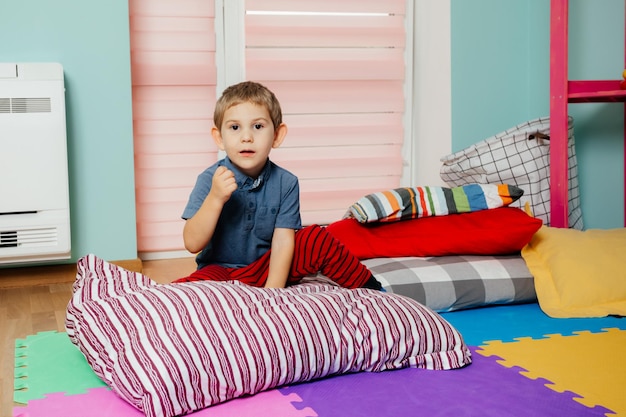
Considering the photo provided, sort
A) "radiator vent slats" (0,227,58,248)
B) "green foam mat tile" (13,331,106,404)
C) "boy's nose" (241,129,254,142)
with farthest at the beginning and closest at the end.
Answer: "radiator vent slats" (0,227,58,248), "boy's nose" (241,129,254,142), "green foam mat tile" (13,331,106,404)

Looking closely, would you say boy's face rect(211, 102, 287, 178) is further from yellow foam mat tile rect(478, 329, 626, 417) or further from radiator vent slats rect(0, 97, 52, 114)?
radiator vent slats rect(0, 97, 52, 114)

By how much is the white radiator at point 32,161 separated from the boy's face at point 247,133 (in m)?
1.00

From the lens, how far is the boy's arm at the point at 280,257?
1829 millimetres

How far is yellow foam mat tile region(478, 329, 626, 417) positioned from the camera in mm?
1374

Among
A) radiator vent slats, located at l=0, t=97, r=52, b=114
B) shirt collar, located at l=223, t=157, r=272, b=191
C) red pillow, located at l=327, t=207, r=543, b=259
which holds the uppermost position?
radiator vent slats, located at l=0, t=97, r=52, b=114

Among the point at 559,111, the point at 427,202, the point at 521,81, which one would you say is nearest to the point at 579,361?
the point at 427,202

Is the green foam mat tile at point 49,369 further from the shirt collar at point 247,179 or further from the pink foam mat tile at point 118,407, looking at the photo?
the shirt collar at point 247,179

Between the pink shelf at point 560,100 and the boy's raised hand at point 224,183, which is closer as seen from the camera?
the boy's raised hand at point 224,183

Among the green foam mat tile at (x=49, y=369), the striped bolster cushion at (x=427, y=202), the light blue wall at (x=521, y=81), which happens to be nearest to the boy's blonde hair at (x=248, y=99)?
the striped bolster cushion at (x=427, y=202)

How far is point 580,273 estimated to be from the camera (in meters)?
2.01

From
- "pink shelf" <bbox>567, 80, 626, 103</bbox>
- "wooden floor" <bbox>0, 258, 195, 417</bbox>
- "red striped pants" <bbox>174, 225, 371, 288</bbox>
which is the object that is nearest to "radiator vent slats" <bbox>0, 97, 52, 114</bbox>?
"wooden floor" <bbox>0, 258, 195, 417</bbox>

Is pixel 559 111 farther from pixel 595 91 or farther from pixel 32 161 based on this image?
pixel 32 161

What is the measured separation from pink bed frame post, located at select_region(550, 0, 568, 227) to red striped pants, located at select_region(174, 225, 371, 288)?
97 cm

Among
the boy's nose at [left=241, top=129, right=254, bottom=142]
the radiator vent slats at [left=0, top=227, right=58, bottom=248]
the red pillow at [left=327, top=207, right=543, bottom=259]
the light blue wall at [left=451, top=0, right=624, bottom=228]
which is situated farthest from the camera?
the light blue wall at [left=451, top=0, right=624, bottom=228]
